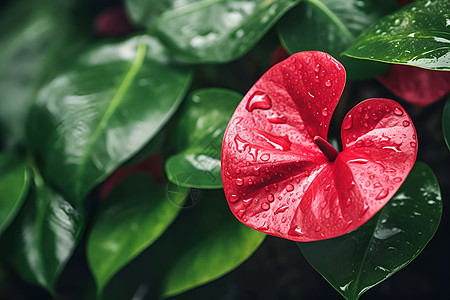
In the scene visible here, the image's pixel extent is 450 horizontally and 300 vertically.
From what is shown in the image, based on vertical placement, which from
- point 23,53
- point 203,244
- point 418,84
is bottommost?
point 203,244

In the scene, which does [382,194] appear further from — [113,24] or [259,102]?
[113,24]

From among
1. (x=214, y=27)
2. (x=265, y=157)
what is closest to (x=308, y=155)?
(x=265, y=157)

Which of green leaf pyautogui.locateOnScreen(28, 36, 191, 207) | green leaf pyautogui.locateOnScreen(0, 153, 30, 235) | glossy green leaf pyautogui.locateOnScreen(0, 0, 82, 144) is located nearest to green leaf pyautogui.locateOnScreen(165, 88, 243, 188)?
green leaf pyautogui.locateOnScreen(28, 36, 191, 207)

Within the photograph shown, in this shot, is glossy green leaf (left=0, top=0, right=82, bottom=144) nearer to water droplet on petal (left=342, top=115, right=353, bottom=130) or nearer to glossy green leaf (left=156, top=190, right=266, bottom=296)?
glossy green leaf (left=156, top=190, right=266, bottom=296)

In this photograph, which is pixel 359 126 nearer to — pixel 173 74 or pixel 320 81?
pixel 320 81

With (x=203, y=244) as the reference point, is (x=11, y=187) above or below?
above

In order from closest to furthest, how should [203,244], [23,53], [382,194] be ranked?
[382,194] < [203,244] < [23,53]
